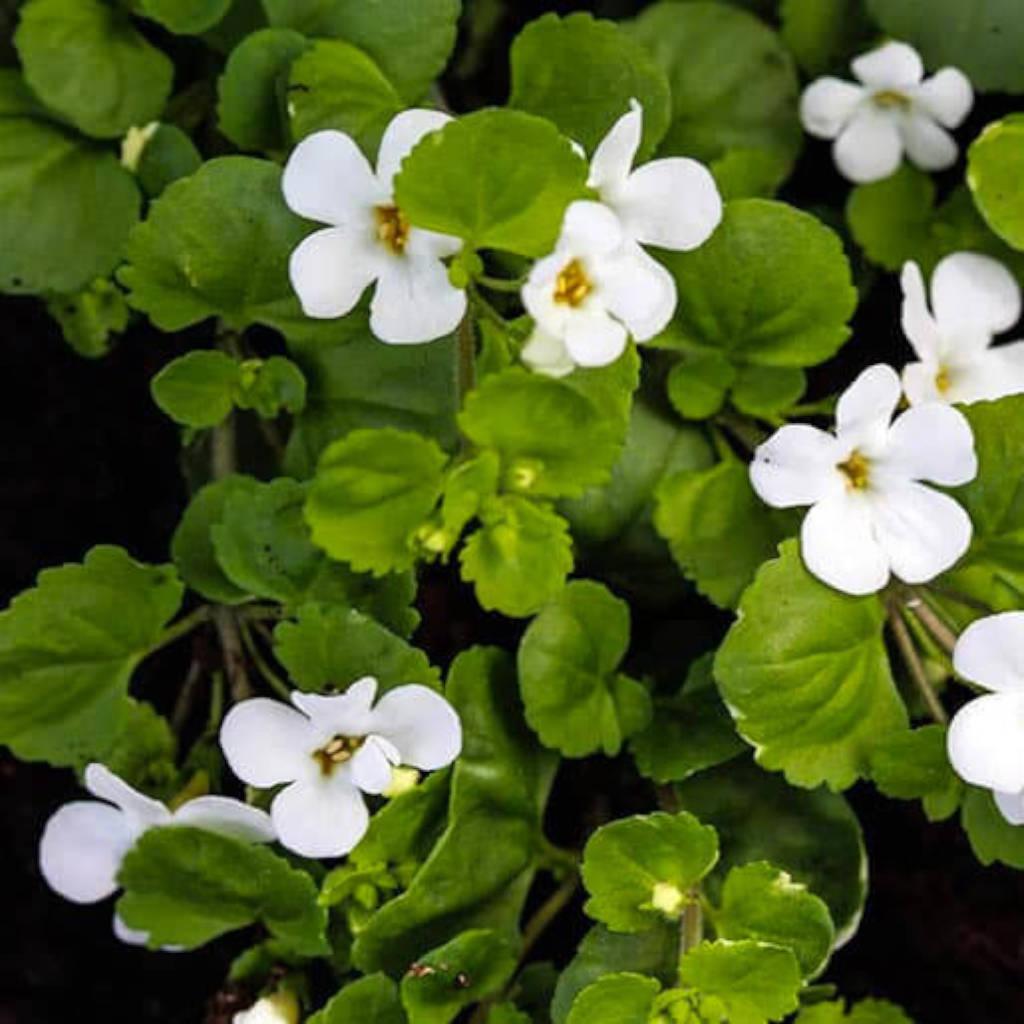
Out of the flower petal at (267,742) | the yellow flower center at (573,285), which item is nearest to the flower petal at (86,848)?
the flower petal at (267,742)

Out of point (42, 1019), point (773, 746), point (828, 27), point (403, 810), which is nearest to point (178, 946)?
point (403, 810)

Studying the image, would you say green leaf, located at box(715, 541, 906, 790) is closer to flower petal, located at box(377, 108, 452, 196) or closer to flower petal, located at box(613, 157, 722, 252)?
flower petal, located at box(613, 157, 722, 252)

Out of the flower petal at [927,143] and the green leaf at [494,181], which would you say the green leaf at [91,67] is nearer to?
the green leaf at [494,181]

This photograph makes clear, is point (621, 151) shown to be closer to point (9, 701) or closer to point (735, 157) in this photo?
point (735, 157)

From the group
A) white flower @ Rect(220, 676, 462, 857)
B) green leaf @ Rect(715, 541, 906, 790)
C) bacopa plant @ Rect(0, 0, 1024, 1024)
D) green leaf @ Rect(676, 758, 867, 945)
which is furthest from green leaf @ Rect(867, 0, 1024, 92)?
white flower @ Rect(220, 676, 462, 857)

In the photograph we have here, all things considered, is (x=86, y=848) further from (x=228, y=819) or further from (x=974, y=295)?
(x=974, y=295)
